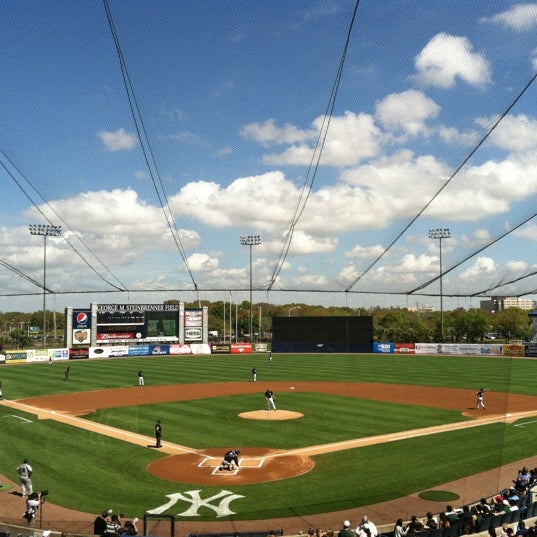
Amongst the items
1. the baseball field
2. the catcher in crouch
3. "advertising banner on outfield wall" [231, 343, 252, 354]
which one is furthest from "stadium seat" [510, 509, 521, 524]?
"advertising banner on outfield wall" [231, 343, 252, 354]

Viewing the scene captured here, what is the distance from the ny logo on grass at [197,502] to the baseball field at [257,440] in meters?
0.06

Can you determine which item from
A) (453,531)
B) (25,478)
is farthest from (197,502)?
(453,531)

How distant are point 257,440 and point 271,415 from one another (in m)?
6.30

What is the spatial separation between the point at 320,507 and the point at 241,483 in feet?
12.7

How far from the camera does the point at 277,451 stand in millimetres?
23453

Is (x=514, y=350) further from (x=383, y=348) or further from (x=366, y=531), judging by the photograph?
(x=366, y=531)

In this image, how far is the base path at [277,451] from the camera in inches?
620

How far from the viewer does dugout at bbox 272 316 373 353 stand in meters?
86.3

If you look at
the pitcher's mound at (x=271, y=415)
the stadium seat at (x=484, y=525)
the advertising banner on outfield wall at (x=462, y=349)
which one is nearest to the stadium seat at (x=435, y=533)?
the stadium seat at (x=484, y=525)

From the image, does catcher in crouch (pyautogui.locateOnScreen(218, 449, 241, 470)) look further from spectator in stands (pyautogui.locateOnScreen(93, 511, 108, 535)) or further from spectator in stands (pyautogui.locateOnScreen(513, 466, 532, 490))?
spectator in stands (pyautogui.locateOnScreen(513, 466, 532, 490))

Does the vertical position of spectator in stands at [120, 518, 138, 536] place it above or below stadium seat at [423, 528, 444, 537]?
below

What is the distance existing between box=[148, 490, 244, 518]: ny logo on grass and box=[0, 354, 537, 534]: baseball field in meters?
0.06

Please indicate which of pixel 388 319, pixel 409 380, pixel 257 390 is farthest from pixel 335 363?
pixel 388 319

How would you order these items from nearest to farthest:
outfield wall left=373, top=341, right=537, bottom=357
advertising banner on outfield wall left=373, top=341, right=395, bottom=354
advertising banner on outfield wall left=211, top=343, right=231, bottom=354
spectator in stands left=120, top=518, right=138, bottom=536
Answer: spectator in stands left=120, top=518, right=138, bottom=536 → outfield wall left=373, top=341, right=537, bottom=357 → advertising banner on outfield wall left=373, top=341, right=395, bottom=354 → advertising banner on outfield wall left=211, top=343, right=231, bottom=354
